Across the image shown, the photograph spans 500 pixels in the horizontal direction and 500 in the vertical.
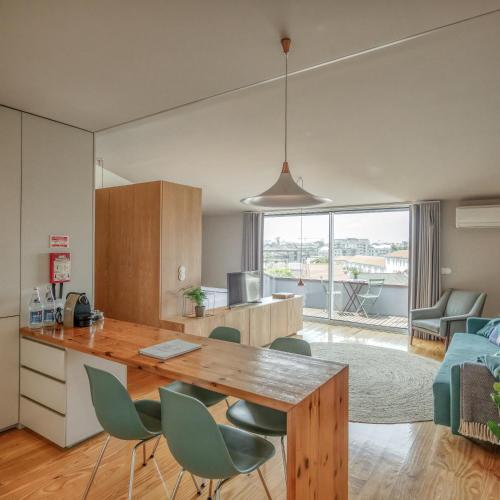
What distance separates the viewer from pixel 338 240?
7.01 m

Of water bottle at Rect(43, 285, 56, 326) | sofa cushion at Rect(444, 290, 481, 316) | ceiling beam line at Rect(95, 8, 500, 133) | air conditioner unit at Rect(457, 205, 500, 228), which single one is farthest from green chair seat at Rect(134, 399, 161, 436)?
air conditioner unit at Rect(457, 205, 500, 228)

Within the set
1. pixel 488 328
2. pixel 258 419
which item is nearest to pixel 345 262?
pixel 488 328

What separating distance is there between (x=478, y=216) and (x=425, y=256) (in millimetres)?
967

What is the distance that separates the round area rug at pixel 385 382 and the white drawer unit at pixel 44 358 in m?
2.37

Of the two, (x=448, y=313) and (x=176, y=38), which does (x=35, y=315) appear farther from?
(x=448, y=313)

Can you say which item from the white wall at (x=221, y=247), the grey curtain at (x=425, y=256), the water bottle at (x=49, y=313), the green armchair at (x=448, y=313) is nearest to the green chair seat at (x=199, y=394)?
the water bottle at (x=49, y=313)

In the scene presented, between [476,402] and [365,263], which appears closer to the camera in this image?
[476,402]

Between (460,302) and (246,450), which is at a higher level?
(460,302)

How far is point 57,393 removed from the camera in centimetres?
254

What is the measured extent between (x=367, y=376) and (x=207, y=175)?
153 inches

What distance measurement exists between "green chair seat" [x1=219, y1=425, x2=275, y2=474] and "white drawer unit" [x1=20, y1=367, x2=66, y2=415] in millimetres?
1340

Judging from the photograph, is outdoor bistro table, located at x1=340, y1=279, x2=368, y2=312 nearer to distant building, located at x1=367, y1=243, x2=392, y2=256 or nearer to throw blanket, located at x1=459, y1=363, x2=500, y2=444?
distant building, located at x1=367, y1=243, x2=392, y2=256

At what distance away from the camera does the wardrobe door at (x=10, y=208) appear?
9.04 feet

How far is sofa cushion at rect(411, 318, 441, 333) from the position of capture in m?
5.12
